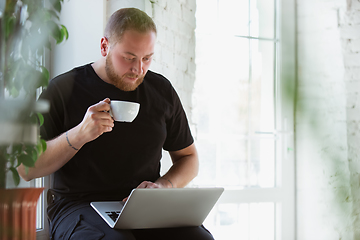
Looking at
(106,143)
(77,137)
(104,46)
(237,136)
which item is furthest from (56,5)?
(237,136)

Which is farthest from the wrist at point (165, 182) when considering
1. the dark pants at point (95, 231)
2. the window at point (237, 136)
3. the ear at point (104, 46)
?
the window at point (237, 136)

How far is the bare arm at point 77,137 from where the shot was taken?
1.10 meters

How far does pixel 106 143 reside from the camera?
1336 mm

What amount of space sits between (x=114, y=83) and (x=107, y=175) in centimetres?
37

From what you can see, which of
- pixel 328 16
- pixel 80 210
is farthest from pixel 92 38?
pixel 328 16

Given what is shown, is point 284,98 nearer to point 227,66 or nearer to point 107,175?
point 107,175

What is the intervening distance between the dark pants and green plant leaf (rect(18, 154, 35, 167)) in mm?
772

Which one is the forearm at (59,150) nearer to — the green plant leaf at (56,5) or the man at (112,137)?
the man at (112,137)

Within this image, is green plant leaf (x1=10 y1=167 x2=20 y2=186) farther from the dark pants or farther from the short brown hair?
the short brown hair

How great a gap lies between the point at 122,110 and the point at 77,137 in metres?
0.18

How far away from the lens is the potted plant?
20 centimetres

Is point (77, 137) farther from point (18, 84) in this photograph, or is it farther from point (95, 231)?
point (18, 84)

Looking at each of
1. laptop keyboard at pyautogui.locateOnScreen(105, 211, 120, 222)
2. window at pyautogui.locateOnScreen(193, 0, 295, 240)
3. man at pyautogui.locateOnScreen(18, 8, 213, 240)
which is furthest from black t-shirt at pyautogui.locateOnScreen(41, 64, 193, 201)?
window at pyautogui.locateOnScreen(193, 0, 295, 240)

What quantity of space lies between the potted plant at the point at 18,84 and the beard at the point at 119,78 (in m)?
1.15
